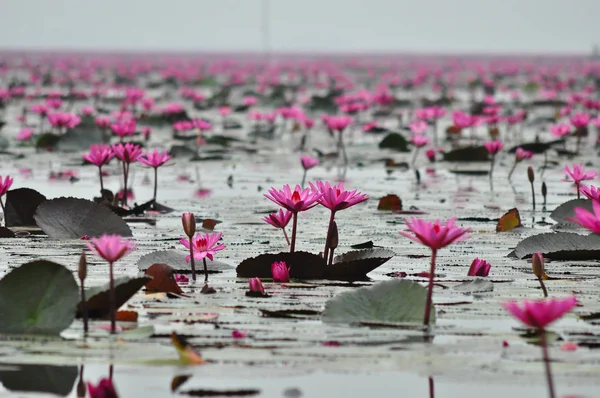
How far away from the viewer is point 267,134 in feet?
30.4

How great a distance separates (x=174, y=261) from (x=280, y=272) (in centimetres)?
37

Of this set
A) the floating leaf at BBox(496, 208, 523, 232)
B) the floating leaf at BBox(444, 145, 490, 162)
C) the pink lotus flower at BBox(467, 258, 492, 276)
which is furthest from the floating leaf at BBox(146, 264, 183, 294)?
the floating leaf at BBox(444, 145, 490, 162)

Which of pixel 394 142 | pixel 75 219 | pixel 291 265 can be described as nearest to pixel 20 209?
pixel 75 219

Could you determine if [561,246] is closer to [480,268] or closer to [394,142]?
[480,268]

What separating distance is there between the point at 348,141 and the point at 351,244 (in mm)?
5648

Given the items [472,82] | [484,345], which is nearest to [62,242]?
[484,345]

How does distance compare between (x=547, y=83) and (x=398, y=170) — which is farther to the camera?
(x=547, y=83)

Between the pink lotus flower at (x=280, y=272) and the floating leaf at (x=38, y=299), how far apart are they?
2.33 feet

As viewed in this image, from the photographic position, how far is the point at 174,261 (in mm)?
3049

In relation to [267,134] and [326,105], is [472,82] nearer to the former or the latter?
[326,105]

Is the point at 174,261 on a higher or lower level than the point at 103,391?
higher

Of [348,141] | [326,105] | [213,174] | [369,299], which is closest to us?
[369,299]

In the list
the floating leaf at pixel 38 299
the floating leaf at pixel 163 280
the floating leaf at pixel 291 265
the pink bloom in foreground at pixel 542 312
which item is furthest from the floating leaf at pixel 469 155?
the pink bloom in foreground at pixel 542 312

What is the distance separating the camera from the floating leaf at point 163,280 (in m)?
2.65
